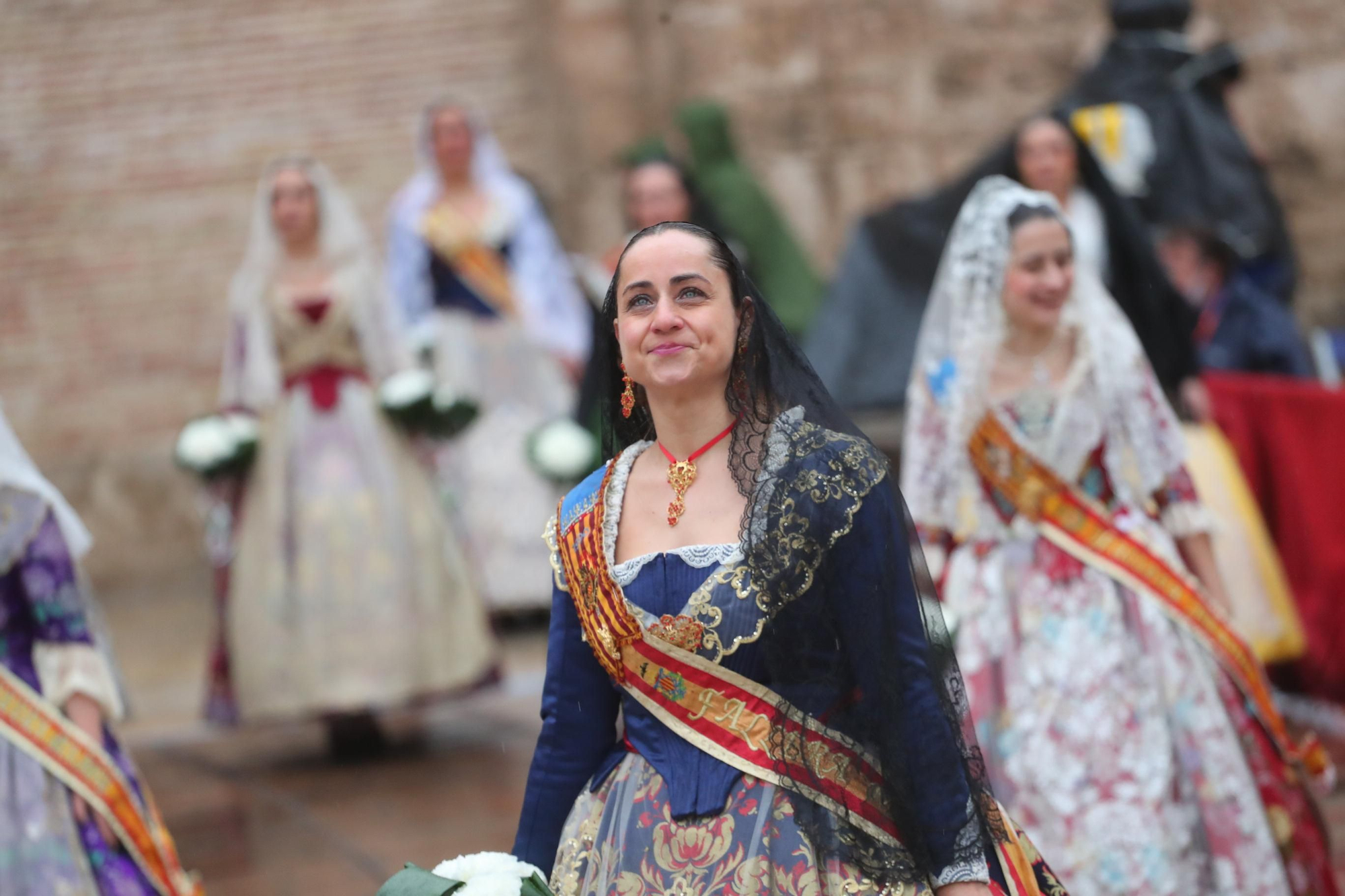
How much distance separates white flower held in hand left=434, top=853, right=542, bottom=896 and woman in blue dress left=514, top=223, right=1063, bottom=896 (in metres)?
0.16

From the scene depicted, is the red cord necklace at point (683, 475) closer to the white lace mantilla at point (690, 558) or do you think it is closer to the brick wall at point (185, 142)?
the white lace mantilla at point (690, 558)

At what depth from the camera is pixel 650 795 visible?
8.87 ft

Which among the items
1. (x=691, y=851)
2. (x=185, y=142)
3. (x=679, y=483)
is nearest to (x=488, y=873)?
(x=691, y=851)

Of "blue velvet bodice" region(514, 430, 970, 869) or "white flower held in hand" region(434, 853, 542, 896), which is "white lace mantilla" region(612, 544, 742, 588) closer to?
"blue velvet bodice" region(514, 430, 970, 869)

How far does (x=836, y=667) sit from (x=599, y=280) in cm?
712

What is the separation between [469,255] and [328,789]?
3.58 m

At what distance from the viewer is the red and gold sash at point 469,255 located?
9.23 meters

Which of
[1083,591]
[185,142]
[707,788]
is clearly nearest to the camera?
[707,788]

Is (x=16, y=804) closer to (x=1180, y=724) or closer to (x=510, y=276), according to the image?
(x=1180, y=724)

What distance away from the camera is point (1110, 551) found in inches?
167

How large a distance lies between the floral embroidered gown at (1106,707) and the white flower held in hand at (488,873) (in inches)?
69.3

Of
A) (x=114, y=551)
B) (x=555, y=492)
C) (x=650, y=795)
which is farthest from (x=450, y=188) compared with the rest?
(x=650, y=795)

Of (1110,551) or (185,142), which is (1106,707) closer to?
(1110,551)

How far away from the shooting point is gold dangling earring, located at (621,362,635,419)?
3.02 meters
